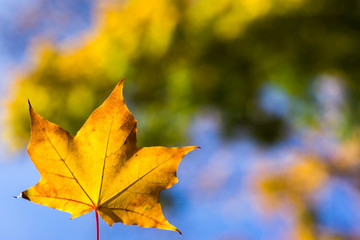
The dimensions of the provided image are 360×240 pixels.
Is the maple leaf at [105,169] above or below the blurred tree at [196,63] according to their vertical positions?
below

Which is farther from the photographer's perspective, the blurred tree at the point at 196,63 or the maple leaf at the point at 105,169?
the blurred tree at the point at 196,63

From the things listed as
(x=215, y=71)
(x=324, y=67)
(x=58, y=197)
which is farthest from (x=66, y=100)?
(x=58, y=197)

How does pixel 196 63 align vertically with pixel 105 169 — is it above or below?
above

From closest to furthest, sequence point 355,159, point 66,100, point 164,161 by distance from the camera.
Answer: point 164,161
point 66,100
point 355,159

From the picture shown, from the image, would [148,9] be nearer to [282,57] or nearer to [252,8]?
[252,8]

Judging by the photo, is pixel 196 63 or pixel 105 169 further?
pixel 196 63
